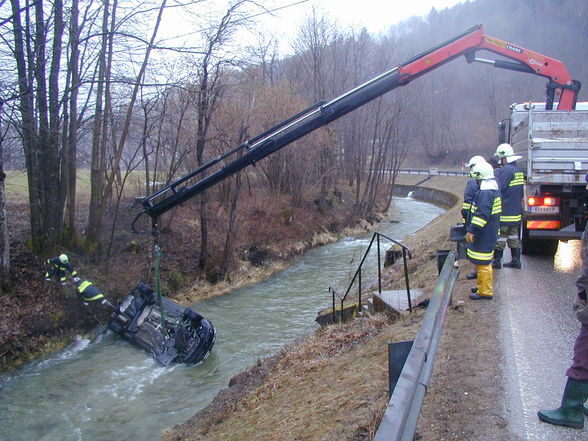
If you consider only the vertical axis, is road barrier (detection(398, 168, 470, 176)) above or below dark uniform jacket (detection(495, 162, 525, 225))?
above

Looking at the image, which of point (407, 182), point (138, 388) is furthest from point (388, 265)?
point (407, 182)

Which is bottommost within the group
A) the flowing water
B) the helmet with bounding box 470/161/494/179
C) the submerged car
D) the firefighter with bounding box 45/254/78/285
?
the flowing water

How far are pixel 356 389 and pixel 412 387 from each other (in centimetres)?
275

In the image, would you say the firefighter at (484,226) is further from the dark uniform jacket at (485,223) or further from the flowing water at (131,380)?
the flowing water at (131,380)

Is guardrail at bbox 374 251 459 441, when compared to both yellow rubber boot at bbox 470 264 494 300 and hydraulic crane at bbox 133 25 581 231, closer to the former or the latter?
yellow rubber boot at bbox 470 264 494 300

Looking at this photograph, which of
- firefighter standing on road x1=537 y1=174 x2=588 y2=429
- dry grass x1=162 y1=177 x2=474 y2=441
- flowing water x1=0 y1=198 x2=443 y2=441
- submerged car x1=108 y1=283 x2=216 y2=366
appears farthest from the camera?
submerged car x1=108 y1=283 x2=216 y2=366

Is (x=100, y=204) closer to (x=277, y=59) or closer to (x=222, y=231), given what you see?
(x=222, y=231)

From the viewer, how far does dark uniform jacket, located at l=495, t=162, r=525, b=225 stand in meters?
8.50

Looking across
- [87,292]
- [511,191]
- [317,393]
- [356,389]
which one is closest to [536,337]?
[356,389]

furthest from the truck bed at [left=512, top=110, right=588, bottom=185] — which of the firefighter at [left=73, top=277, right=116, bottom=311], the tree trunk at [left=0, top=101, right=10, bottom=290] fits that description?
the tree trunk at [left=0, top=101, right=10, bottom=290]

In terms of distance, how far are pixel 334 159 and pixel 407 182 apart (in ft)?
81.0

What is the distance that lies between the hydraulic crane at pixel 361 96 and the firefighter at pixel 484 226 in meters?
2.62

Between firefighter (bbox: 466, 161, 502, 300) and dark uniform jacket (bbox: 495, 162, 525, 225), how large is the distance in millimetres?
1632

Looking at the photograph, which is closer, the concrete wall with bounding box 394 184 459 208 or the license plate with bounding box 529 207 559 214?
the license plate with bounding box 529 207 559 214
